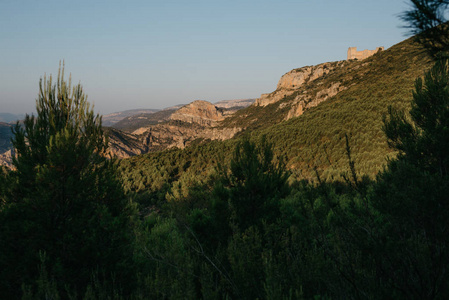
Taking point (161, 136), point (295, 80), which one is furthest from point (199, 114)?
point (295, 80)

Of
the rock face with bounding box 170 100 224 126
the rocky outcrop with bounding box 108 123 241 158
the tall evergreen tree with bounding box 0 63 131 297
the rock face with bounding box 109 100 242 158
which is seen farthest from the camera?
the rock face with bounding box 170 100 224 126

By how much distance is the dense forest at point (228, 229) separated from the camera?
7.75ft

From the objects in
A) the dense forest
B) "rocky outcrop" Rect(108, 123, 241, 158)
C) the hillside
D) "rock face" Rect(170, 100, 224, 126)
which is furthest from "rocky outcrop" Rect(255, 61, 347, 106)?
the dense forest

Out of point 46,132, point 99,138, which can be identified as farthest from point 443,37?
point 46,132

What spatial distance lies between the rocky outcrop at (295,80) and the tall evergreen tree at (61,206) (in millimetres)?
104769

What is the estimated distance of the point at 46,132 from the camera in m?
5.15

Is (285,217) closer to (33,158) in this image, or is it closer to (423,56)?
(423,56)

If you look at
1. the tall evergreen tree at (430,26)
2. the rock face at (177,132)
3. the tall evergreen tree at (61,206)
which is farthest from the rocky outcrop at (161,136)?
the tall evergreen tree at (430,26)

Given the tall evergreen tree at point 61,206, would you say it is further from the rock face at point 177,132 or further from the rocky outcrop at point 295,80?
the rocky outcrop at point 295,80

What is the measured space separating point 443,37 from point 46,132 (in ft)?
23.4

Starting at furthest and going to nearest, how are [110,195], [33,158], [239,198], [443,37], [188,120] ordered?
1. [188,120]
2. [239,198]
3. [110,195]
4. [33,158]
5. [443,37]

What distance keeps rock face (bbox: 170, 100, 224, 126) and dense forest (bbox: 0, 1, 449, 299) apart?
545 ft

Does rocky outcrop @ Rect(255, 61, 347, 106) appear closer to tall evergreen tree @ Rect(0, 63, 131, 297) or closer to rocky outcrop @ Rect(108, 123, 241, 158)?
rocky outcrop @ Rect(108, 123, 241, 158)

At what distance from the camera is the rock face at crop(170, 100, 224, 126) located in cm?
17375
